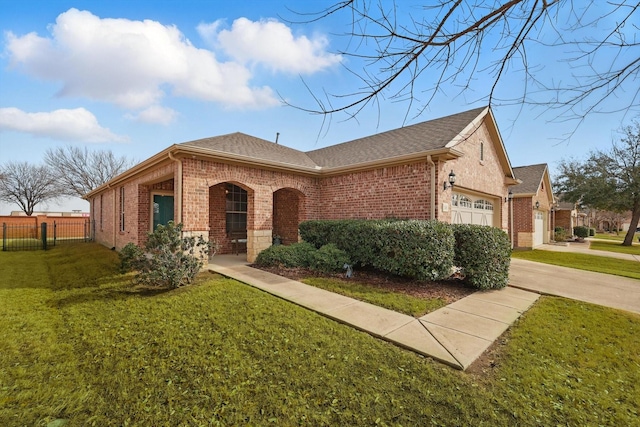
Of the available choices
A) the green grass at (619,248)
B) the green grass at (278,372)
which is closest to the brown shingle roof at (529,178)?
the green grass at (619,248)

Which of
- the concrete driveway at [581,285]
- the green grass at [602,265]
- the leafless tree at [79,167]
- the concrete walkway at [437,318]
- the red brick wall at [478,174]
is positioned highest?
the leafless tree at [79,167]

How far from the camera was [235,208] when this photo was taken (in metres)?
11.5

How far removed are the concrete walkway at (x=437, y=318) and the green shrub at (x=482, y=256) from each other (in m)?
0.29

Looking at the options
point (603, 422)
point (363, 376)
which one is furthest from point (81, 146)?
point (603, 422)

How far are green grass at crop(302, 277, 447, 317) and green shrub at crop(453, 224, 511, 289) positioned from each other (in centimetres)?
145

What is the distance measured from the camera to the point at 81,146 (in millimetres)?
28688

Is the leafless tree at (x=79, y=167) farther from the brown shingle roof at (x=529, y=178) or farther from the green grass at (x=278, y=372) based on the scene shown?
the brown shingle roof at (x=529, y=178)

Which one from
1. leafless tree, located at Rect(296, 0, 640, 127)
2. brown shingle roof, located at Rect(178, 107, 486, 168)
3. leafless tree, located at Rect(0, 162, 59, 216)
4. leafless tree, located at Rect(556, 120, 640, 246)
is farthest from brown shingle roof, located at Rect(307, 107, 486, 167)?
leafless tree, located at Rect(0, 162, 59, 216)

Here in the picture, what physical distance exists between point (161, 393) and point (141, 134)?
1170 centimetres

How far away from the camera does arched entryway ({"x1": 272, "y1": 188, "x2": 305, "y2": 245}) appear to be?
11.3m

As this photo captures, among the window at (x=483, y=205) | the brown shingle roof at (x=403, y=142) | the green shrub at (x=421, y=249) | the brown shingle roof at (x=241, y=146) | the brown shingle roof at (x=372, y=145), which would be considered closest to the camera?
the green shrub at (x=421, y=249)

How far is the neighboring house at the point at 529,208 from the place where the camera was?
16422 mm

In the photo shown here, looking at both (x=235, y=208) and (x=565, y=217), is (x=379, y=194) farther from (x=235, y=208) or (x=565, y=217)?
(x=565, y=217)

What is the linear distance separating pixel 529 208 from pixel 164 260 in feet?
63.5
